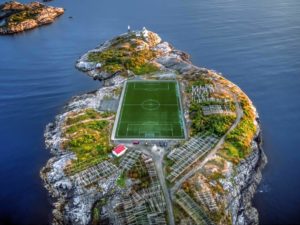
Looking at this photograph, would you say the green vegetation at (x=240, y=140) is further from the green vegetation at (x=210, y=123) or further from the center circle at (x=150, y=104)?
the center circle at (x=150, y=104)

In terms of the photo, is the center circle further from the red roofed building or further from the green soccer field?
the red roofed building

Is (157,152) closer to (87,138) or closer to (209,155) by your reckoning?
(209,155)

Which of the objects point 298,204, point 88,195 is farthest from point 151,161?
point 298,204

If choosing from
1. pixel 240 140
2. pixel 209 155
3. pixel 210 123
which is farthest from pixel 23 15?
pixel 240 140

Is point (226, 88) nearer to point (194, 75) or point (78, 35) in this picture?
point (194, 75)

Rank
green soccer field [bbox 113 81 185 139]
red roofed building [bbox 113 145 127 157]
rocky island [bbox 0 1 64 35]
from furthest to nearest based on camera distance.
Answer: rocky island [bbox 0 1 64 35], green soccer field [bbox 113 81 185 139], red roofed building [bbox 113 145 127 157]

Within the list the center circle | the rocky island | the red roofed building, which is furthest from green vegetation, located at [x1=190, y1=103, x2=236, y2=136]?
the rocky island
